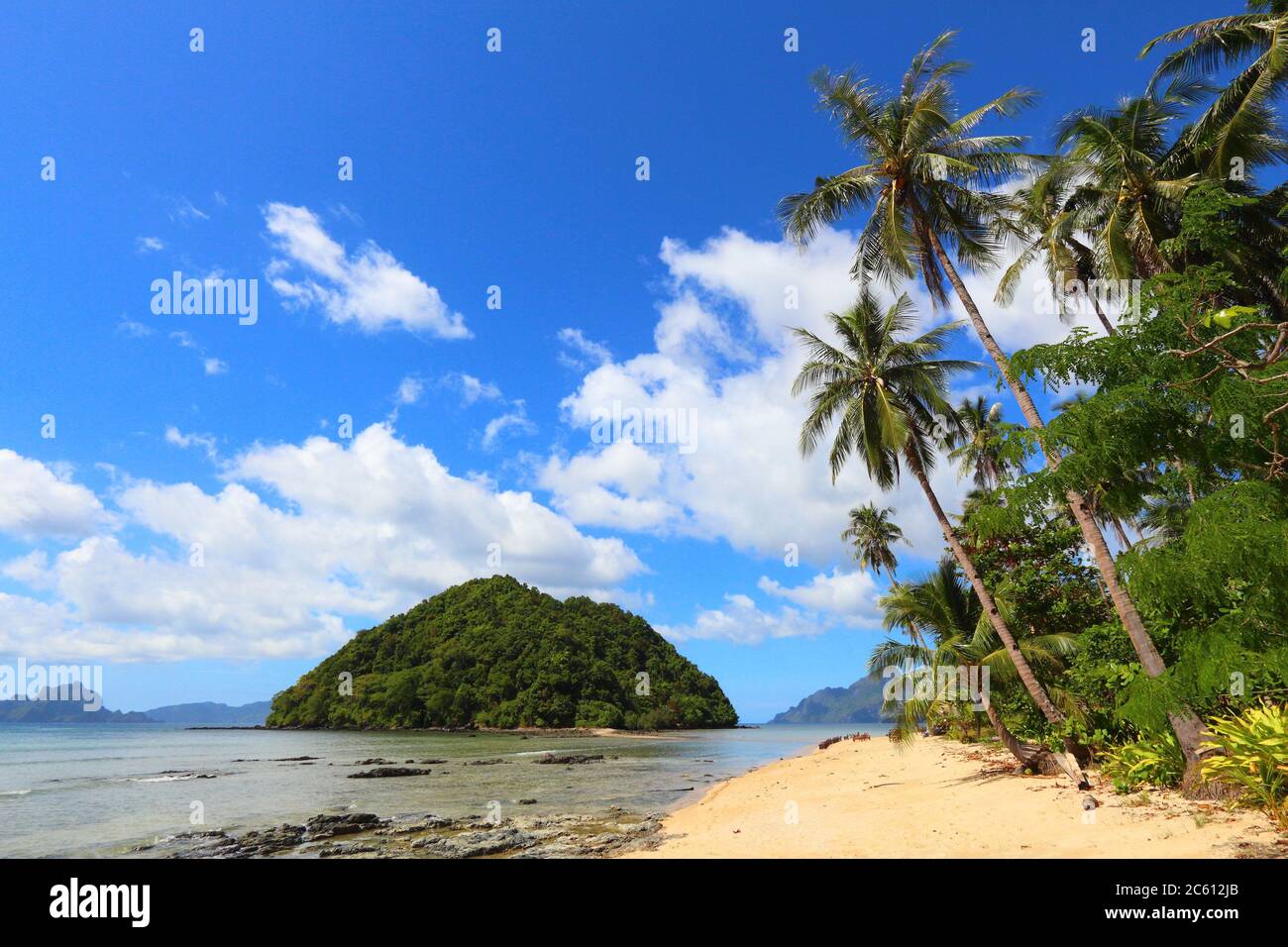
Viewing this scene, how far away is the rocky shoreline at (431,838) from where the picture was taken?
47.2 feet

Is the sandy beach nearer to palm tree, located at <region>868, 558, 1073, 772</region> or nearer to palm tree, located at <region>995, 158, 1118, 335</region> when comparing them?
palm tree, located at <region>868, 558, 1073, 772</region>

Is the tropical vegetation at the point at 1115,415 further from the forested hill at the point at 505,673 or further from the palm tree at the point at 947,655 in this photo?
the forested hill at the point at 505,673

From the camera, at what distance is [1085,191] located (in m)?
16.9

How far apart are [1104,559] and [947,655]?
6.91 metres

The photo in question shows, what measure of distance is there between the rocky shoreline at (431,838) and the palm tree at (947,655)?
762 cm

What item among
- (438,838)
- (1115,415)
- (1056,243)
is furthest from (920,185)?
(438,838)

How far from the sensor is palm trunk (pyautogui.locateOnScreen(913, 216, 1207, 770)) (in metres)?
10.3

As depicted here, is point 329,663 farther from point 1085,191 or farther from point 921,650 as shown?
point 1085,191

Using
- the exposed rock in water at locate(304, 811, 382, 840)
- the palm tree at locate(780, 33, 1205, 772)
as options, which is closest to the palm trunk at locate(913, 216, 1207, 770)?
the palm tree at locate(780, 33, 1205, 772)

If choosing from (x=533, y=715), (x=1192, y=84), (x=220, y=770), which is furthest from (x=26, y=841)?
(x=533, y=715)

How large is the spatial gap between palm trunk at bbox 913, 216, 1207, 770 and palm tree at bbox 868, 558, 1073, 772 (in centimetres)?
428

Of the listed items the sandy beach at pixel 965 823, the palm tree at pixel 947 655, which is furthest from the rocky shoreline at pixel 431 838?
the palm tree at pixel 947 655
